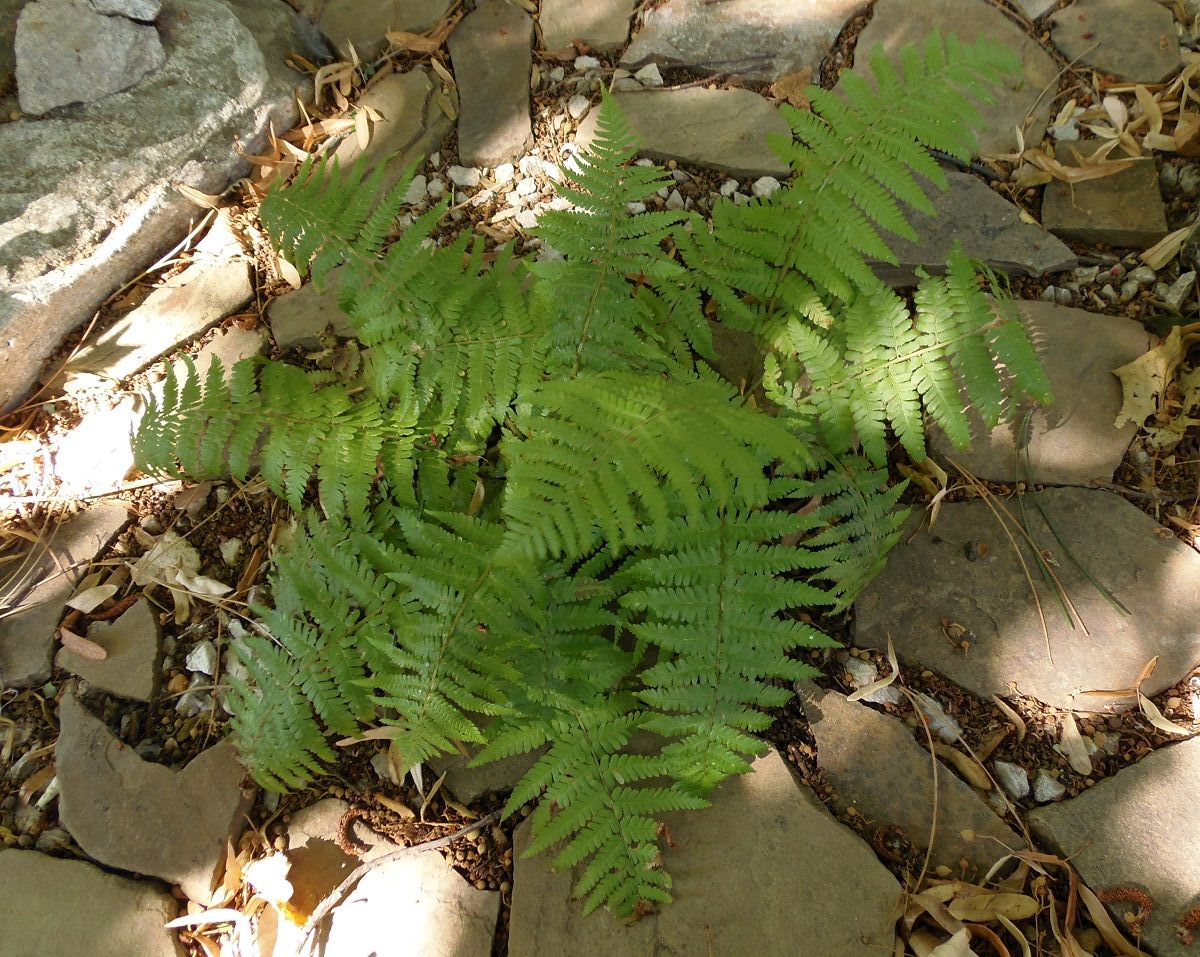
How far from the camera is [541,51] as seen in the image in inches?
127

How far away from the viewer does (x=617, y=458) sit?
1.75 meters

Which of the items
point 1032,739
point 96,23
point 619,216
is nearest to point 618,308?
point 619,216

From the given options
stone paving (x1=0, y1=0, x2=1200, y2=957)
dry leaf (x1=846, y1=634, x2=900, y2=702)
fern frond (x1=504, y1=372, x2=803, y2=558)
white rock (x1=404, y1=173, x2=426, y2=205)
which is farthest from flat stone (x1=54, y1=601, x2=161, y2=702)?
dry leaf (x1=846, y1=634, x2=900, y2=702)

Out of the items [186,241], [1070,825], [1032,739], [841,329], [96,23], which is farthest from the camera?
[186,241]

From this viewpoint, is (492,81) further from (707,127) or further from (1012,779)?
(1012,779)

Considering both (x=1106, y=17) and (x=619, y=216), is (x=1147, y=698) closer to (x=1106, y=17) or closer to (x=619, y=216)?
(x=619, y=216)

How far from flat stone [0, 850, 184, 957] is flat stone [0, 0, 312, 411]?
1.59m

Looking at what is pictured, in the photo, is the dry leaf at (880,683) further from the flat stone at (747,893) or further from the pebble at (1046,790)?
the pebble at (1046,790)

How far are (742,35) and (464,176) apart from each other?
120cm

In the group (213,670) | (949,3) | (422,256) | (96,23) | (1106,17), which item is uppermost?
(96,23)

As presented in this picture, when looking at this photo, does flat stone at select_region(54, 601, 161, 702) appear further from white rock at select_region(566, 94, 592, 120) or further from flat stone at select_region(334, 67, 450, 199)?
white rock at select_region(566, 94, 592, 120)

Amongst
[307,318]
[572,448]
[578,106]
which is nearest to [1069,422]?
[572,448]

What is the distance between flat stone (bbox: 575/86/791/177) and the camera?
2.91 metres

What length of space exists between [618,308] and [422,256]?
581 mm
